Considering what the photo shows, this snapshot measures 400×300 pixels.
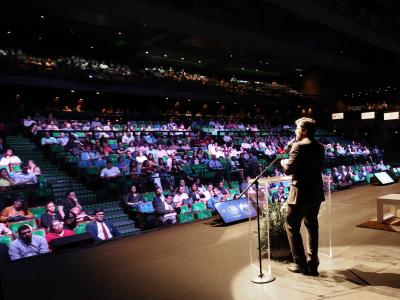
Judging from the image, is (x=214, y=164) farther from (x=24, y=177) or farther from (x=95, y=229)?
(x=24, y=177)

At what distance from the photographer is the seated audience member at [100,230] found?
Result: 16.0 feet

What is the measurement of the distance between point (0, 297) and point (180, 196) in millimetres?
5138

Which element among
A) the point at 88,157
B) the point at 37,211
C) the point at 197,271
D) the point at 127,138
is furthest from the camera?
the point at 127,138

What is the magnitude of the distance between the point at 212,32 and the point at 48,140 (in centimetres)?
750

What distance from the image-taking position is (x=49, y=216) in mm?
4871

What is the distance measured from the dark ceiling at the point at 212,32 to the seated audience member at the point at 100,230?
23.4 feet

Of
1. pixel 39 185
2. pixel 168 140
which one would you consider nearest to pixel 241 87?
pixel 168 140

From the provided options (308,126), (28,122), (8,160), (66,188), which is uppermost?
(28,122)

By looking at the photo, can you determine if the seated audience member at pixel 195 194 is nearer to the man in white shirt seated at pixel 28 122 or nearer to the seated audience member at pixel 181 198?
the seated audience member at pixel 181 198

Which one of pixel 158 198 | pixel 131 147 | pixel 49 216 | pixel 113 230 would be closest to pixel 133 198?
pixel 158 198

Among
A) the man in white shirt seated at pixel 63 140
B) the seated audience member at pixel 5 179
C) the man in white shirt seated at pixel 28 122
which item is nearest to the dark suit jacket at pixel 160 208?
the seated audience member at pixel 5 179

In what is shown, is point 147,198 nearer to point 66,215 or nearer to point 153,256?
point 66,215

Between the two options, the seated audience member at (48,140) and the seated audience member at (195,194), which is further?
the seated audience member at (48,140)

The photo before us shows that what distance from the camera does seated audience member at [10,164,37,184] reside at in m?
5.80
